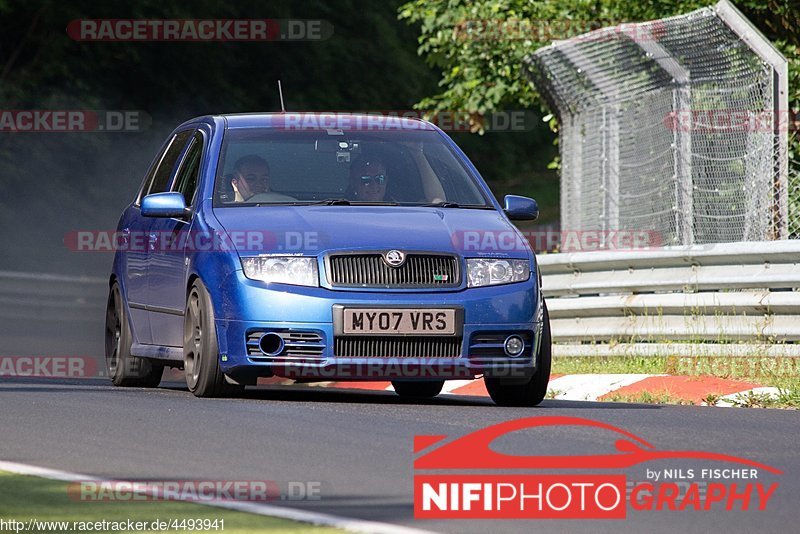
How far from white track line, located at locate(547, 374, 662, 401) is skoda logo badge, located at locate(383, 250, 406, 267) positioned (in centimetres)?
283

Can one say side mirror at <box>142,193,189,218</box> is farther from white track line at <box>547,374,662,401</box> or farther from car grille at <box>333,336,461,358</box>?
white track line at <box>547,374,662,401</box>

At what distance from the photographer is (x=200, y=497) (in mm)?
6637

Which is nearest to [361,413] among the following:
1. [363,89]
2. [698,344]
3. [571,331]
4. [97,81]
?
[698,344]

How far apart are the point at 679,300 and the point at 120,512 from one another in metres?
8.53

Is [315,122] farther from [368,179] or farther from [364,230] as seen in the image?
[364,230]

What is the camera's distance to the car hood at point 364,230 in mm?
10445

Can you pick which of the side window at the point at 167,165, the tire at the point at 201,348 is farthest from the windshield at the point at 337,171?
the side window at the point at 167,165

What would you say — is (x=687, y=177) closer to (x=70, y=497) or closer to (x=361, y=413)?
(x=361, y=413)

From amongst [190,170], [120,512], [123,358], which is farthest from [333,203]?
[120,512]

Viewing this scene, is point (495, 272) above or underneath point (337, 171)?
underneath

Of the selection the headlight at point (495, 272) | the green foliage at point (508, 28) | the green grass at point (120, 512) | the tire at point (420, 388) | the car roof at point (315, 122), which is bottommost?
the tire at point (420, 388)

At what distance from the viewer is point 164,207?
11180mm

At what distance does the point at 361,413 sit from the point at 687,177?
6538 mm

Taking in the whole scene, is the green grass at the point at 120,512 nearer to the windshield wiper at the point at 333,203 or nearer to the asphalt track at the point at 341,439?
the asphalt track at the point at 341,439
